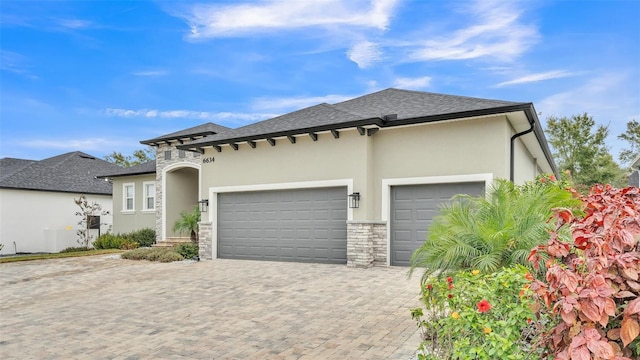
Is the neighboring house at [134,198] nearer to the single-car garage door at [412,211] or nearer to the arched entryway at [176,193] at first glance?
the arched entryway at [176,193]

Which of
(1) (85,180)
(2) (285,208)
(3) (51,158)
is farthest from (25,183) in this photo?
(2) (285,208)

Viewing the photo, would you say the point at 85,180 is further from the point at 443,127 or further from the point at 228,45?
the point at 443,127

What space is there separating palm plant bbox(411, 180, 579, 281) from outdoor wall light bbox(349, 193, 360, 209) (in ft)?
17.4

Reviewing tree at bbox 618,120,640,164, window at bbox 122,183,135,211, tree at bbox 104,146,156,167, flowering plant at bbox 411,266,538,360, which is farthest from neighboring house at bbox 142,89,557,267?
tree at bbox 104,146,156,167

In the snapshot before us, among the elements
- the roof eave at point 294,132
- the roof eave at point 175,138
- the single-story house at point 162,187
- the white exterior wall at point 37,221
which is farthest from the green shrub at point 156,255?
the white exterior wall at point 37,221

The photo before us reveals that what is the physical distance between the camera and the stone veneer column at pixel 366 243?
10945 mm

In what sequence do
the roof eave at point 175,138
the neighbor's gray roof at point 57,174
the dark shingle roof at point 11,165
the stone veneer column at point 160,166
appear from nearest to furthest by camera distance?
the roof eave at point 175,138, the stone veneer column at point 160,166, the neighbor's gray roof at point 57,174, the dark shingle roof at point 11,165

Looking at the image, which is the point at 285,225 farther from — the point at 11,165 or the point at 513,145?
the point at 11,165

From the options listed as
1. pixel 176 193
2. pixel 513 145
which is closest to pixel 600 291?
pixel 513 145

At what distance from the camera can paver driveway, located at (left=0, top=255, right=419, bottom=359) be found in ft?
16.0

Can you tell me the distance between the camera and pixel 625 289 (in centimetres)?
232

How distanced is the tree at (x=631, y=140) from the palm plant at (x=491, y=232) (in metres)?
36.4

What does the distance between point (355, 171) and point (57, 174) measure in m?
20.8

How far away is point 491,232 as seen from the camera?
5.12 metres
